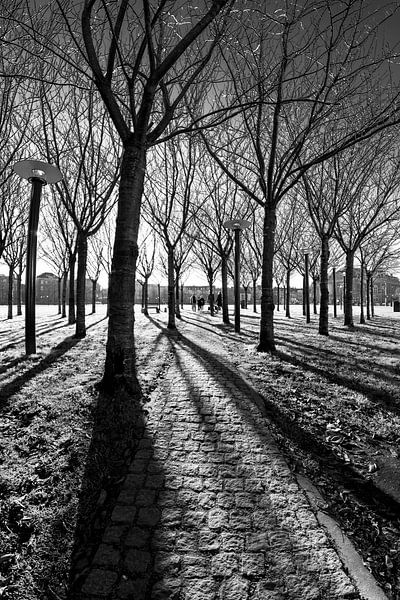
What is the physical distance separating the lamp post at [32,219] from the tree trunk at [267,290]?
5.27m

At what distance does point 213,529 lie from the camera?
188 centimetres

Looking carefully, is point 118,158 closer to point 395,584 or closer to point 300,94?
point 300,94

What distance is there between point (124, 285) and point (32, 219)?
473 cm

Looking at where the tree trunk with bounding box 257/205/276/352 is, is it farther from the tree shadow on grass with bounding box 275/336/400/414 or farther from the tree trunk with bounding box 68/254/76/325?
the tree trunk with bounding box 68/254/76/325

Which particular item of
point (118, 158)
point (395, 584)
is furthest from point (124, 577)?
point (118, 158)

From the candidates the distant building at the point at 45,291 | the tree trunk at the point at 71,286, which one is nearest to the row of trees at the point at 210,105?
the tree trunk at the point at 71,286

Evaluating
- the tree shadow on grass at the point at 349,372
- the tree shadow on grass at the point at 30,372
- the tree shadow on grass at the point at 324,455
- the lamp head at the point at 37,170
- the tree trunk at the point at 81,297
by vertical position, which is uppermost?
the lamp head at the point at 37,170

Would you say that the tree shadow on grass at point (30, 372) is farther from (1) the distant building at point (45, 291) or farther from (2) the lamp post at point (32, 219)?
(1) the distant building at point (45, 291)

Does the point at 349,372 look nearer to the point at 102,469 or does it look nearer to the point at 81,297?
the point at 102,469

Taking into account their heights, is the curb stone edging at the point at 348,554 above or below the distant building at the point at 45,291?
below

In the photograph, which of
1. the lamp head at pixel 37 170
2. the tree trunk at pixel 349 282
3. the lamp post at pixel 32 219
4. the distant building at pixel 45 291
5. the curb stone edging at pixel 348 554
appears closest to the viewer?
the curb stone edging at pixel 348 554

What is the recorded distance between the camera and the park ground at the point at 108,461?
1.72m

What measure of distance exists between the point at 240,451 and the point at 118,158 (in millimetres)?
10088

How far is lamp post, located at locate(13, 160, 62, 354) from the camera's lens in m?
6.93
